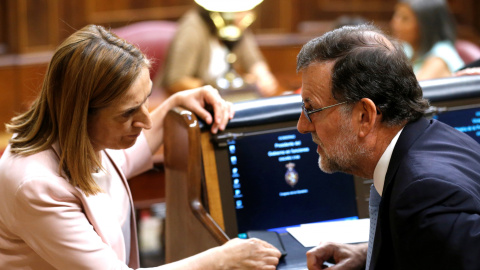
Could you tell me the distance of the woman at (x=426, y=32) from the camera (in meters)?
3.81

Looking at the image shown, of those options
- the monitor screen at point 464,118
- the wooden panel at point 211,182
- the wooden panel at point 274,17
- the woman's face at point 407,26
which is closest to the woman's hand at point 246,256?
the wooden panel at point 211,182

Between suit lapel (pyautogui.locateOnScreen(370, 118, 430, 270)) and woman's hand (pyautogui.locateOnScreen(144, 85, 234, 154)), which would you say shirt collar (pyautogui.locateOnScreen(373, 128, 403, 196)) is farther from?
woman's hand (pyautogui.locateOnScreen(144, 85, 234, 154))

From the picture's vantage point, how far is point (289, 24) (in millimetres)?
5902

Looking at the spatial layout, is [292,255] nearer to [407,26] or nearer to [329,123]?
[329,123]

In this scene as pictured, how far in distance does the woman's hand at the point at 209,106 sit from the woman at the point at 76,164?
25 centimetres

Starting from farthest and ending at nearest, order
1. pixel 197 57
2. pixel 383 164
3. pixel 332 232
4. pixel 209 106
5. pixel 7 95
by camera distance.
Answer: pixel 7 95 < pixel 197 57 < pixel 209 106 < pixel 332 232 < pixel 383 164

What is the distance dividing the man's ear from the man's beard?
0.08ft

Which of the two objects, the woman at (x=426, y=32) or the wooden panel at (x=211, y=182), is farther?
the woman at (x=426, y=32)

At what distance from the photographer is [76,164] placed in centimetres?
171

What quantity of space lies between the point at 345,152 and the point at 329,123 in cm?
8

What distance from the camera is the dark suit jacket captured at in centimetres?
126

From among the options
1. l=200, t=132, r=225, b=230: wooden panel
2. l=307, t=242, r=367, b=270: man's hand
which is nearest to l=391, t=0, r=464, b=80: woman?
l=200, t=132, r=225, b=230: wooden panel

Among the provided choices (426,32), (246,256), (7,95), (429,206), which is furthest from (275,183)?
(7,95)

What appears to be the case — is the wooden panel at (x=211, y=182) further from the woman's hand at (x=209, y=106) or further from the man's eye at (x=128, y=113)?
the man's eye at (x=128, y=113)
